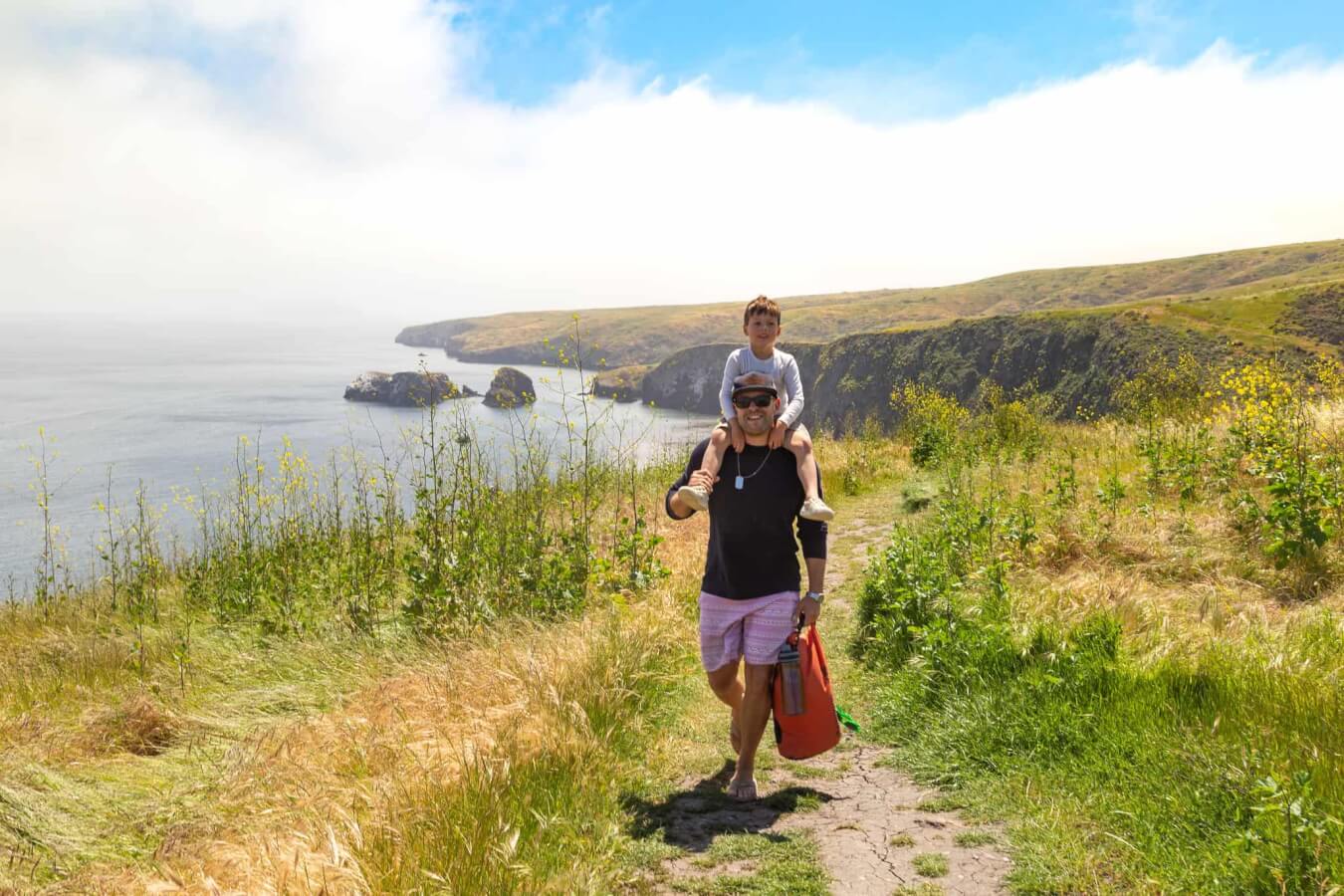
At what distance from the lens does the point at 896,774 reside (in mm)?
3961

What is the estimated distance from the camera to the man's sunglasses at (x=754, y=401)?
3738 millimetres

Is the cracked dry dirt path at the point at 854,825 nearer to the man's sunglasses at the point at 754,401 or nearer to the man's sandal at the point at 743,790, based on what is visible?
the man's sandal at the point at 743,790

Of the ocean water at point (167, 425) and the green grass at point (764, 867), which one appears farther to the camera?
the ocean water at point (167, 425)

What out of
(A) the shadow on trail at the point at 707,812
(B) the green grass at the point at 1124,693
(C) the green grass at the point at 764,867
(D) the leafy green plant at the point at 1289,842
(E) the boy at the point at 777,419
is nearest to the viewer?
(D) the leafy green plant at the point at 1289,842

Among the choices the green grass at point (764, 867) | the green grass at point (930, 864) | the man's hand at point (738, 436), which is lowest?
the green grass at point (764, 867)

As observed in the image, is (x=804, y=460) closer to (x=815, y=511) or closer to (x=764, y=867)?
(x=815, y=511)

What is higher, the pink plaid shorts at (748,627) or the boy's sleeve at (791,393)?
the boy's sleeve at (791,393)

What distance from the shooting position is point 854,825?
3.36 m

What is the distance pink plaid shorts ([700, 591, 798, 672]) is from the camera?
364 cm

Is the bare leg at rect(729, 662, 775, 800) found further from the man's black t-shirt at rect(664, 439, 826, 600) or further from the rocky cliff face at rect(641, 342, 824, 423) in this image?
the rocky cliff face at rect(641, 342, 824, 423)

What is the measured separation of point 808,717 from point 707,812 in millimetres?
694

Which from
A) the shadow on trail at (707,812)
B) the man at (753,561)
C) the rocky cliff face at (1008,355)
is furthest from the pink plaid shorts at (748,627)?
the rocky cliff face at (1008,355)

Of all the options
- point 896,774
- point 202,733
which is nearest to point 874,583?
point 896,774

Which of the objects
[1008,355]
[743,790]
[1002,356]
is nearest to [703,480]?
[743,790]
